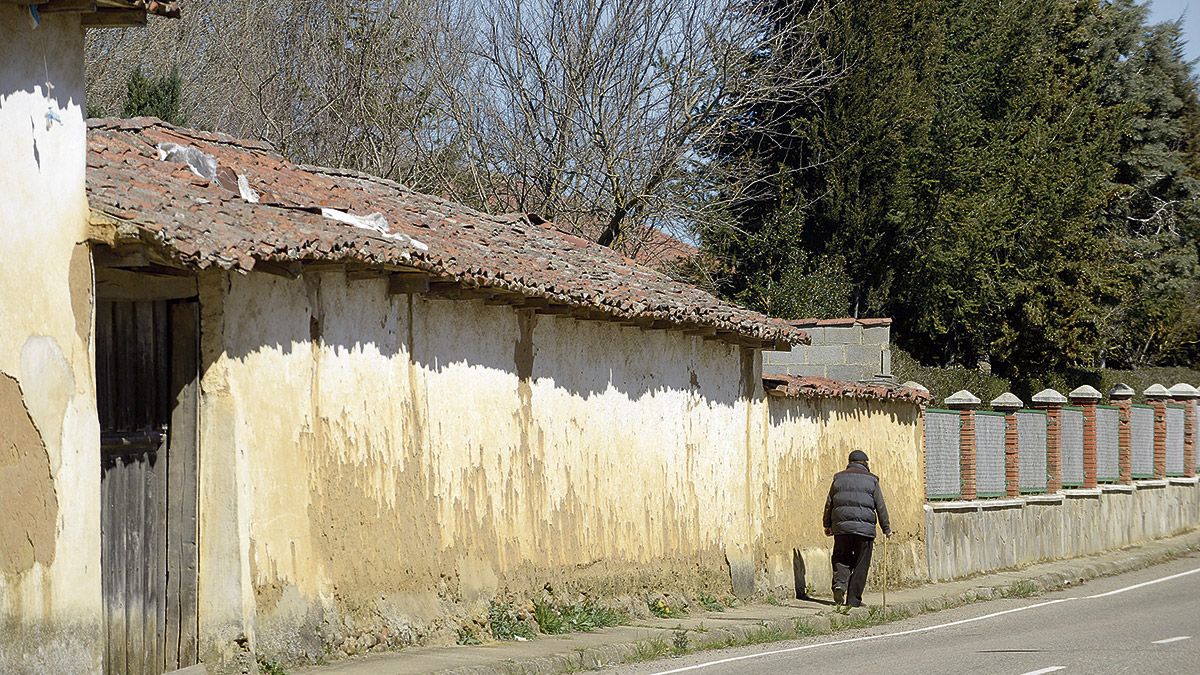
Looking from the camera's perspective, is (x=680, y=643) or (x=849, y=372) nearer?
(x=680, y=643)

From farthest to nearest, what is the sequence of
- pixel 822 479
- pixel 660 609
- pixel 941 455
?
pixel 941 455 → pixel 822 479 → pixel 660 609

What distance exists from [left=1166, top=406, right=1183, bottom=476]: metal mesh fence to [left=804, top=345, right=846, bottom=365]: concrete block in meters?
11.4

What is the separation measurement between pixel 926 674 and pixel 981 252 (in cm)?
2590

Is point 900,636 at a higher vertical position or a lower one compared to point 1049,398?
lower

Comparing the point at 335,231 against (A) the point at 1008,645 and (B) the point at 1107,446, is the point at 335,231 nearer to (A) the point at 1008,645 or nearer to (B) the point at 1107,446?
(A) the point at 1008,645

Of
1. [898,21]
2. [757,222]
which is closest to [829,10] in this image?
[898,21]

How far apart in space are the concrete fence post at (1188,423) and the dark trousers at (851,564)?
1654 centimetres

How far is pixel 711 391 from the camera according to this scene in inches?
696

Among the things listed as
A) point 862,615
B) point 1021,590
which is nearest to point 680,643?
point 862,615

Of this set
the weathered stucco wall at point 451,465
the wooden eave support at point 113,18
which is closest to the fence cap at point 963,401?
the weathered stucco wall at point 451,465

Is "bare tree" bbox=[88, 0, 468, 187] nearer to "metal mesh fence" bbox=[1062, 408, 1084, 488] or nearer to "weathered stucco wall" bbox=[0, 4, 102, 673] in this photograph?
"metal mesh fence" bbox=[1062, 408, 1084, 488]

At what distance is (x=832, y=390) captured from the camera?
64.4 feet

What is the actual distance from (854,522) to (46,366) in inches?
434

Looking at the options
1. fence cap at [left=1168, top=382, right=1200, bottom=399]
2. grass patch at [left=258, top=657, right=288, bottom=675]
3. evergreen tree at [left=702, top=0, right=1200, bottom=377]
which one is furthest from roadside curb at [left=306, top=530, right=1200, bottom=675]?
evergreen tree at [left=702, top=0, right=1200, bottom=377]
